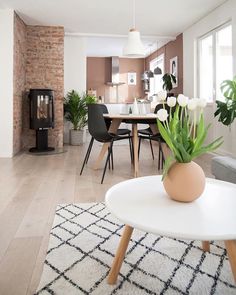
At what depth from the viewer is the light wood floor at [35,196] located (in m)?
1.41

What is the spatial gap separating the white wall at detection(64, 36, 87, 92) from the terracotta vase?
18.3ft

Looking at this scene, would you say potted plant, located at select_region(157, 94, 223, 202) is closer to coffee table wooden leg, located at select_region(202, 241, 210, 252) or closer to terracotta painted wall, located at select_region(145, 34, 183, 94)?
coffee table wooden leg, located at select_region(202, 241, 210, 252)

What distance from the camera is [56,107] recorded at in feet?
19.0

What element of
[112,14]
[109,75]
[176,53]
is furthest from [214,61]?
[109,75]

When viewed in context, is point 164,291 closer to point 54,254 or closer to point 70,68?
point 54,254

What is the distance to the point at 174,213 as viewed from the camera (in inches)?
43.3

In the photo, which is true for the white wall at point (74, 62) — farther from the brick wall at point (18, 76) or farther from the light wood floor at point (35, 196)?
the light wood floor at point (35, 196)

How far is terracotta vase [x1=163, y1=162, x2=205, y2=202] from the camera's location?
3.88 feet

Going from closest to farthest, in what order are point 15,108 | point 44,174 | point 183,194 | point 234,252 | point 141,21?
point 234,252
point 183,194
point 44,174
point 15,108
point 141,21

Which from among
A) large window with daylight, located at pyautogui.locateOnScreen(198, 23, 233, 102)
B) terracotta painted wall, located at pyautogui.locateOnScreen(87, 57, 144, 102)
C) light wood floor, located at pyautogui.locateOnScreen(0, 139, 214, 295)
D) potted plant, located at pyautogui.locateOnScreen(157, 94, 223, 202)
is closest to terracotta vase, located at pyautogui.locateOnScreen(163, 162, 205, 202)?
potted plant, located at pyautogui.locateOnScreen(157, 94, 223, 202)

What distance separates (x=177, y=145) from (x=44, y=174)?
2580mm

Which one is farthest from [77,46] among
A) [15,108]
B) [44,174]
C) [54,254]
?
[54,254]

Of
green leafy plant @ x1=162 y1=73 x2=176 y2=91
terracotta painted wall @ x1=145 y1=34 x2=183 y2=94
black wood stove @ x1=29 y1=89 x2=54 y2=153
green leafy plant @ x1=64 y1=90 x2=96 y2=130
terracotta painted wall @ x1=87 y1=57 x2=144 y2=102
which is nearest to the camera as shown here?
black wood stove @ x1=29 y1=89 x2=54 y2=153

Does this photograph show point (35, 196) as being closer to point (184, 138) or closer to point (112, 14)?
point (184, 138)
